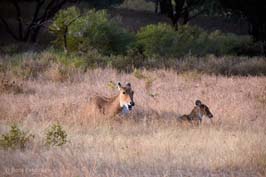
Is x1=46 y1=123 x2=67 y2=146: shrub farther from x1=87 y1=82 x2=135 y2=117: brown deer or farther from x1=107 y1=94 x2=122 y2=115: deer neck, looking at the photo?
x1=107 y1=94 x2=122 y2=115: deer neck

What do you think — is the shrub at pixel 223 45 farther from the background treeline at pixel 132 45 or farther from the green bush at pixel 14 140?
the green bush at pixel 14 140

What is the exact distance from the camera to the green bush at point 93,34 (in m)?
26.2

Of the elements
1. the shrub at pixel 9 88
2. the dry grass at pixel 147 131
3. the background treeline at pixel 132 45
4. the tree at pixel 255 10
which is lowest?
the dry grass at pixel 147 131

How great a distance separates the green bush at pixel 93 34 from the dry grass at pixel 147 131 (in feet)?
28.8

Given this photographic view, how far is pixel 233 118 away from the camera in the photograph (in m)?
11.9

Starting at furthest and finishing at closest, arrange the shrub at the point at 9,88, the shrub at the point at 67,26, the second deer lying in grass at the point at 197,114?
1. the shrub at the point at 67,26
2. the shrub at the point at 9,88
3. the second deer lying in grass at the point at 197,114

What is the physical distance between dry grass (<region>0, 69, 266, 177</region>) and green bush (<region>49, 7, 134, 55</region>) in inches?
346

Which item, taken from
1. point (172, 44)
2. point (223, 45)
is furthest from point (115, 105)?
point (223, 45)

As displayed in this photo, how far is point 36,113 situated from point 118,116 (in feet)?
5.59

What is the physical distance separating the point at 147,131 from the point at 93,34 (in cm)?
1610

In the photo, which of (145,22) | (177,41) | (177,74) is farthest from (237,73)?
(145,22)

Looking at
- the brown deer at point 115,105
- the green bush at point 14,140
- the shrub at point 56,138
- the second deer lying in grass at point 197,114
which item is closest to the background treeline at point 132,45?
the brown deer at point 115,105

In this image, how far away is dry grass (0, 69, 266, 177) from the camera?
7.81 m

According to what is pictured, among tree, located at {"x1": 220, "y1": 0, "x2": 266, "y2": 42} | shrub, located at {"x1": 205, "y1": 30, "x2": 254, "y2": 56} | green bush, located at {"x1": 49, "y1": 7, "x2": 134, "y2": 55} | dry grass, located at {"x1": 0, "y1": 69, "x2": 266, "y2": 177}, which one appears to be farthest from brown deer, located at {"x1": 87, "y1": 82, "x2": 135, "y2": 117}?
tree, located at {"x1": 220, "y1": 0, "x2": 266, "y2": 42}
